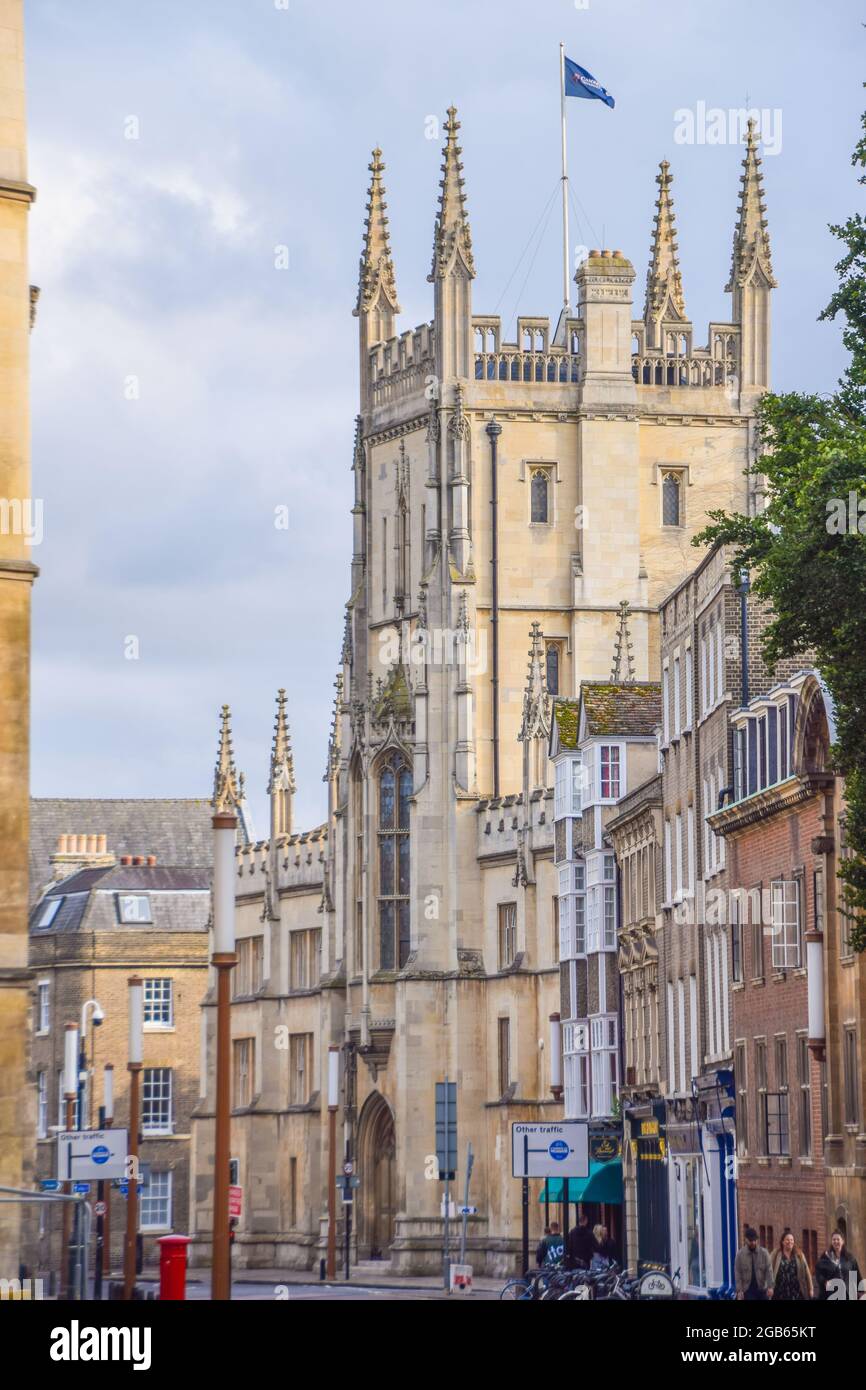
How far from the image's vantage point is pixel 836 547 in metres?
29.7

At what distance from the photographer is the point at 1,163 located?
2714 centimetres

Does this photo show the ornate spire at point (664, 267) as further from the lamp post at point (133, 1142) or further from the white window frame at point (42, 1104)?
the lamp post at point (133, 1142)

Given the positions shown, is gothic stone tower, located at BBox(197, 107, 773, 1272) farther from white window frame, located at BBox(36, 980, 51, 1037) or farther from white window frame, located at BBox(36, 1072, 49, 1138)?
white window frame, located at BBox(36, 980, 51, 1037)

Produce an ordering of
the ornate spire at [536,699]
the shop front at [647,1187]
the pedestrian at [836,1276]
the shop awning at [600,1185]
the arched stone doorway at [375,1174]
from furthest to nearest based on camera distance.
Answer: the arched stone doorway at [375,1174] < the ornate spire at [536,699] < the shop awning at [600,1185] < the shop front at [647,1187] < the pedestrian at [836,1276]

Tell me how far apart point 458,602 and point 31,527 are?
51.7 m

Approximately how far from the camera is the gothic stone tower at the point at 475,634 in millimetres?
75812

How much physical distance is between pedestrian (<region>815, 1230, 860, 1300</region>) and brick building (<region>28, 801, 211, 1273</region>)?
58.8 metres

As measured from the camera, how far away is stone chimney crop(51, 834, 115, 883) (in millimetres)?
108938

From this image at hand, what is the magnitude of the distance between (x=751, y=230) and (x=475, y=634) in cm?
1457

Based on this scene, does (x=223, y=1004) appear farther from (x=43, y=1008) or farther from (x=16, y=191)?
(x=43, y=1008)

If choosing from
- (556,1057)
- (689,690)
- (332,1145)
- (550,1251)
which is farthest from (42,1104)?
(689,690)

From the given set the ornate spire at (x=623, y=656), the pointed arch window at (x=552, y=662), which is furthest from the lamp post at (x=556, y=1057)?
the pointed arch window at (x=552, y=662)

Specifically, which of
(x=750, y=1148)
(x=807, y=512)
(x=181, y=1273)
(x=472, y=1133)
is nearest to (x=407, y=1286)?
(x=472, y=1133)

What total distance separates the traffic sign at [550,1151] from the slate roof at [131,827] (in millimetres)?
67733
